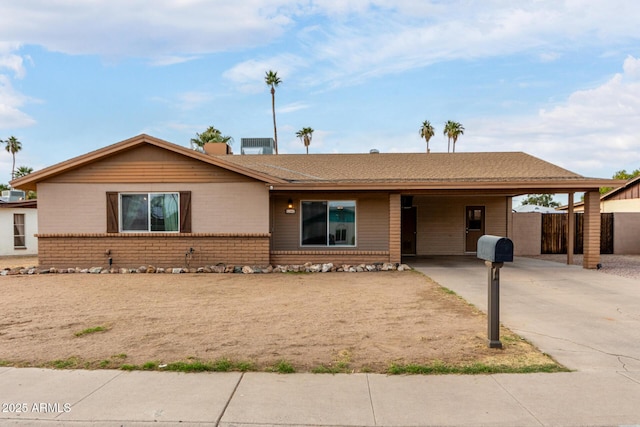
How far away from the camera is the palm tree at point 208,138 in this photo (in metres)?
30.1

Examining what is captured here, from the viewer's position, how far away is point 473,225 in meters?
15.9

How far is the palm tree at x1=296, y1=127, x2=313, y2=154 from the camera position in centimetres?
4072

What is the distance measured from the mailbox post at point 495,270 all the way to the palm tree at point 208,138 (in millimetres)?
26698

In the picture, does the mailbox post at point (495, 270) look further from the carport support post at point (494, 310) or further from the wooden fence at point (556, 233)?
the wooden fence at point (556, 233)

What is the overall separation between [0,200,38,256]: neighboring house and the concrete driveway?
17.7 metres

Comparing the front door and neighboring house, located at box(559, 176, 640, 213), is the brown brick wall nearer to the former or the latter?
the front door

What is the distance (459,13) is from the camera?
1235cm

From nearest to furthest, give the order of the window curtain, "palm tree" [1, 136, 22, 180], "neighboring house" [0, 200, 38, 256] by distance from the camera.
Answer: the window curtain
"neighboring house" [0, 200, 38, 256]
"palm tree" [1, 136, 22, 180]

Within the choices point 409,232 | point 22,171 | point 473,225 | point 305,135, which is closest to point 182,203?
point 409,232

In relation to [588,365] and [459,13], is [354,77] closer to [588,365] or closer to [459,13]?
[459,13]

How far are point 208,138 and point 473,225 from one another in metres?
21.3

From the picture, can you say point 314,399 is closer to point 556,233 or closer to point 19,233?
point 556,233

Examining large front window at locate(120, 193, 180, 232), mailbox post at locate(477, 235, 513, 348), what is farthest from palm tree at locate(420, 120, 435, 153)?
mailbox post at locate(477, 235, 513, 348)

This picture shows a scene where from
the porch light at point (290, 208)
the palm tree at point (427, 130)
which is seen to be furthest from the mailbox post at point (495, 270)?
the palm tree at point (427, 130)
